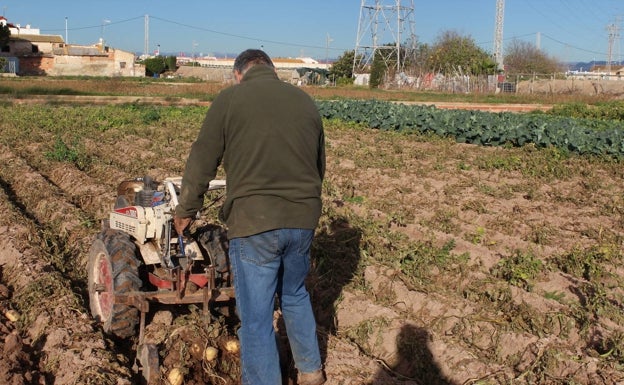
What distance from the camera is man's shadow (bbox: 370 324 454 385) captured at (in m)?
4.63

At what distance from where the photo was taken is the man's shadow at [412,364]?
182 inches

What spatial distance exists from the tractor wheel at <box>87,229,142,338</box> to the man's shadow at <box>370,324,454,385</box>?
1764mm

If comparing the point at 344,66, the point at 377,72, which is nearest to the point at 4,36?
the point at 344,66

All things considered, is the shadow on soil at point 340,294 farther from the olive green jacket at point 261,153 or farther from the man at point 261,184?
the olive green jacket at point 261,153

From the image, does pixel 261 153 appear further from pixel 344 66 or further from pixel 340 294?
pixel 344 66

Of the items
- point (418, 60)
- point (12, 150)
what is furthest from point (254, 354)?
point (418, 60)

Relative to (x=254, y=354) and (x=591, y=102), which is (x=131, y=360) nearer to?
(x=254, y=354)

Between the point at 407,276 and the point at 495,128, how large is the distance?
951 cm

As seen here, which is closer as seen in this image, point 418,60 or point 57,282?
point 57,282

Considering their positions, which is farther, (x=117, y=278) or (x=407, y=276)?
(x=407, y=276)

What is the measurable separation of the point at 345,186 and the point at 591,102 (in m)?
30.8

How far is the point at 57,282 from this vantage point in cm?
585

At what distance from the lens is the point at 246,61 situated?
3832mm

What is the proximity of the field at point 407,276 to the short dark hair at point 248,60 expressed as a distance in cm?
201
